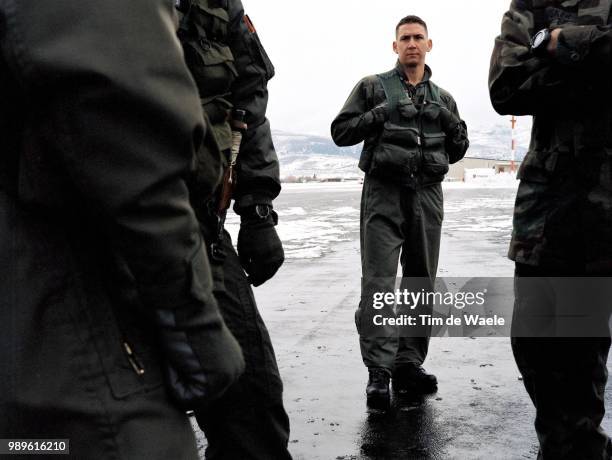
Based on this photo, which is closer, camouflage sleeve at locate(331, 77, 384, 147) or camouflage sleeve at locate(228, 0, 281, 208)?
camouflage sleeve at locate(228, 0, 281, 208)

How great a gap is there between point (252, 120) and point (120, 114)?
4.44ft

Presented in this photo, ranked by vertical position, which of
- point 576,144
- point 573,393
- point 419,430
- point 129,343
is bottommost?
point 419,430

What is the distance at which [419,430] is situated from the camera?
125 inches

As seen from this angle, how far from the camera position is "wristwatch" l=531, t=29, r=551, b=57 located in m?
2.27

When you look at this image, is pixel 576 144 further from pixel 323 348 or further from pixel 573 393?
pixel 323 348

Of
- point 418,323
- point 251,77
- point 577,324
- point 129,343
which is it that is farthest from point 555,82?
point 418,323

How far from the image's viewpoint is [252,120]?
2.43 m

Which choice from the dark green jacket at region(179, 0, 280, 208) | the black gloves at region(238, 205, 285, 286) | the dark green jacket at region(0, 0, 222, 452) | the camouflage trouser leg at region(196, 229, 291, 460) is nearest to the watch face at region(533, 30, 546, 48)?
the dark green jacket at region(179, 0, 280, 208)

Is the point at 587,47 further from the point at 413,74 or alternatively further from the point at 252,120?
the point at 413,74

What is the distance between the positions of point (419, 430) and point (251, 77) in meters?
1.83

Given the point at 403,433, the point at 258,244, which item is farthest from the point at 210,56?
the point at 403,433

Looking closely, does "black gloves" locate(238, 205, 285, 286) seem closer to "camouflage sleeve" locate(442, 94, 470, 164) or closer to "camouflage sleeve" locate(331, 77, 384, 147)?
"camouflage sleeve" locate(331, 77, 384, 147)

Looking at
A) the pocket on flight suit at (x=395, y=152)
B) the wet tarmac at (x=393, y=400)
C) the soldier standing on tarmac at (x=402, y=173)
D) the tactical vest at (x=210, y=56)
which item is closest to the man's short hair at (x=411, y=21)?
the soldier standing on tarmac at (x=402, y=173)

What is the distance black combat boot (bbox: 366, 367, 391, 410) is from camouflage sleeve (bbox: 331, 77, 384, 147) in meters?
1.37
